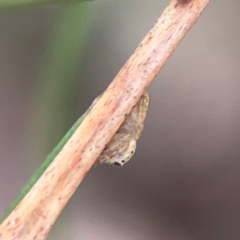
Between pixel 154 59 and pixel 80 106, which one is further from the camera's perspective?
pixel 80 106

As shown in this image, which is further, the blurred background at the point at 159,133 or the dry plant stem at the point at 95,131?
the blurred background at the point at 159,133

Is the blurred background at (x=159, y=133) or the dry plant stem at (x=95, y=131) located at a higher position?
the blurred background at (x=159, y=133)

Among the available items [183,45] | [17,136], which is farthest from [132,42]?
[17,136]

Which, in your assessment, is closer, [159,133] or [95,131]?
[95,131]

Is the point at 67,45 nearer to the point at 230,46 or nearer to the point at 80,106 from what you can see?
the point at 80,106

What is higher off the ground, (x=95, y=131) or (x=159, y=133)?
(x=159, y=133)
